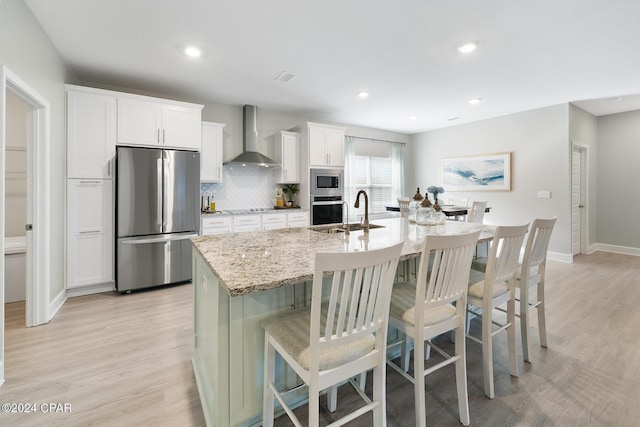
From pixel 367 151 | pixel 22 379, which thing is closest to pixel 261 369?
pixel 22 379

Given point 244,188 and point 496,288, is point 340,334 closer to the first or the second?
point 496,288

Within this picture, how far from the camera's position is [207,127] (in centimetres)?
441

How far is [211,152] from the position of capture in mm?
4441

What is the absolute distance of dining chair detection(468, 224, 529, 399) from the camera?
176 centimetres

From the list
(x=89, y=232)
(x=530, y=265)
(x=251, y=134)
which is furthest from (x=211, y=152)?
(x=530, y=265)

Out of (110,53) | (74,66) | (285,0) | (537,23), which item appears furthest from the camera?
(74,66)

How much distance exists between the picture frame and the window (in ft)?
3.42

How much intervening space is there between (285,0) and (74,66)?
9.16 ft

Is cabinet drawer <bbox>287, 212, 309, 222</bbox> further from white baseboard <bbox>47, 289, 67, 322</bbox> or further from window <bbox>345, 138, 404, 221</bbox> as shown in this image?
white baseboard <bbox>47, 289, 67, 322</bbox>

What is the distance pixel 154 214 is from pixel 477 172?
19.3 feet

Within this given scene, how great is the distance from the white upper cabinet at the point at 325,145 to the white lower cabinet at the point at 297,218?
2.80ft

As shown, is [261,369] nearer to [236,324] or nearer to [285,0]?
[236,324]

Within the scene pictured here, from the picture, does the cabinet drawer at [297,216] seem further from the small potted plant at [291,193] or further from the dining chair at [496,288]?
the dining chair at [496,288]

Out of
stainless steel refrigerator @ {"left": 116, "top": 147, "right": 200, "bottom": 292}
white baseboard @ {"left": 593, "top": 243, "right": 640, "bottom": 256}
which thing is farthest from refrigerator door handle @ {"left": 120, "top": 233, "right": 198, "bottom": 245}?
white baseboard @ {"left": 593, "top": 243, "right": 640, "bottom": 256}
